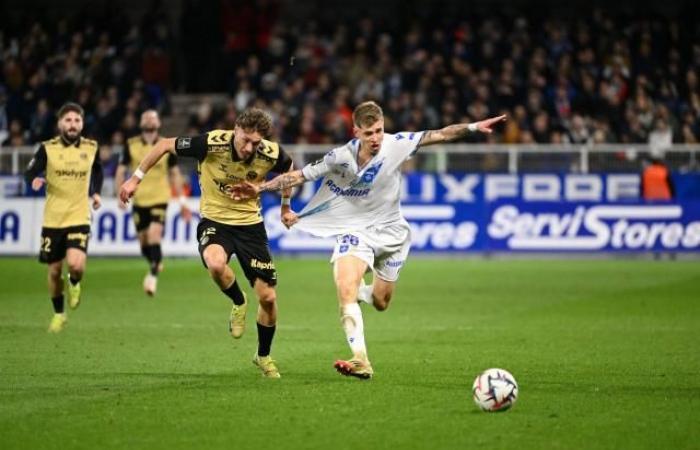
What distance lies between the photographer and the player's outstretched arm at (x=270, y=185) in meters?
11.0

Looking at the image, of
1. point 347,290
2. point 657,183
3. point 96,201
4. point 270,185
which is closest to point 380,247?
point 347,290

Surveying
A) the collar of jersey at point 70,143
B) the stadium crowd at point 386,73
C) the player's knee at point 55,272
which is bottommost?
the player's knee at point 55,272

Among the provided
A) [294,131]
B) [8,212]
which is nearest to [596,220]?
[294,131]

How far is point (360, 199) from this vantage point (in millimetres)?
11336

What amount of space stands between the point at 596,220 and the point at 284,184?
610 inches

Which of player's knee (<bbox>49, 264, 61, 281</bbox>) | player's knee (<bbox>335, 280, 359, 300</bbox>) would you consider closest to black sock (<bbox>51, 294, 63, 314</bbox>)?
player's knee (<bbox>49, 264, 61, 281</bbox>)

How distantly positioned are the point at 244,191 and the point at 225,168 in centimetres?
36

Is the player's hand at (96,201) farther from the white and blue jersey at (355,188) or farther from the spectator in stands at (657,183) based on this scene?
the spectator in stands at (657,183)

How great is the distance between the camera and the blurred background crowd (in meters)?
29.0

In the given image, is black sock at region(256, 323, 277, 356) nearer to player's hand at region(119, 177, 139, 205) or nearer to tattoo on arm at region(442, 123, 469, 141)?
Answer: player's hand at region(119, 177, 139, 205)

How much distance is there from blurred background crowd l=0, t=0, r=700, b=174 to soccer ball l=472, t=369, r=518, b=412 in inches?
746

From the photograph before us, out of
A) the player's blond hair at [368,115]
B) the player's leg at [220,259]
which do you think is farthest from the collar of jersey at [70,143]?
the player's blond hair at [368,115]

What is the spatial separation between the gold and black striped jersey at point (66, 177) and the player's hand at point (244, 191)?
4.14 meters

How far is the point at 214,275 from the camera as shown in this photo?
11391 mm
